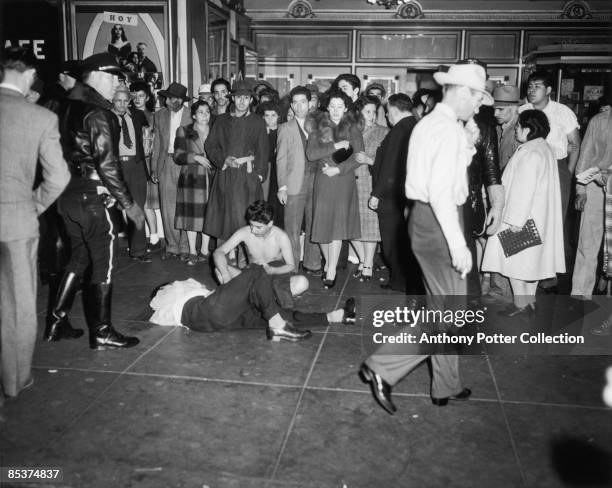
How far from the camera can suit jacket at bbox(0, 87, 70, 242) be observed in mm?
2936

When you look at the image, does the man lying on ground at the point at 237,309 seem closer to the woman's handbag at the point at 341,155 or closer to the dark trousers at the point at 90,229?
the dark trousers at the point at 90,229

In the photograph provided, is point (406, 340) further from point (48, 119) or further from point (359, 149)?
point (359, 149)

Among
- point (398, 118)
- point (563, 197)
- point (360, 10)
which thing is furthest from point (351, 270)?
point (360, 10)

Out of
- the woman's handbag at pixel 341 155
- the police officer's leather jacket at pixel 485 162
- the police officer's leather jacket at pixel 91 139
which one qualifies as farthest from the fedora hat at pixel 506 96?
the police officer's leather jacket at pixel 91 139

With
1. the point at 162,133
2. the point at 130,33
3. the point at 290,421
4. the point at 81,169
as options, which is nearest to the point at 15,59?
the point at 81,169

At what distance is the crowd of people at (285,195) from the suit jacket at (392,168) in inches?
0.8

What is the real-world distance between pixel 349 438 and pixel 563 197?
12.0 feet

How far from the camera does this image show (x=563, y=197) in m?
5.44

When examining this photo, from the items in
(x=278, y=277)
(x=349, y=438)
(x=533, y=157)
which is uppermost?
(x=533, y=157)

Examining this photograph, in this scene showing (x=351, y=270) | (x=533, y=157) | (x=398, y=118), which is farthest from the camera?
(x=351, y=270)

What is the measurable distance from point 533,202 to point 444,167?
6.19ft

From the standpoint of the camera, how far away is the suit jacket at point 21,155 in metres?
2.94

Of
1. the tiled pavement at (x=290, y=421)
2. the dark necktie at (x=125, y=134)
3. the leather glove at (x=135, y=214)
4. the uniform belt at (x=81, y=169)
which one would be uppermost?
the dark necktie at (x=125, y=134)

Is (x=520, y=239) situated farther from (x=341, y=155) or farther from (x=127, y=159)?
(x=127, y=159)
